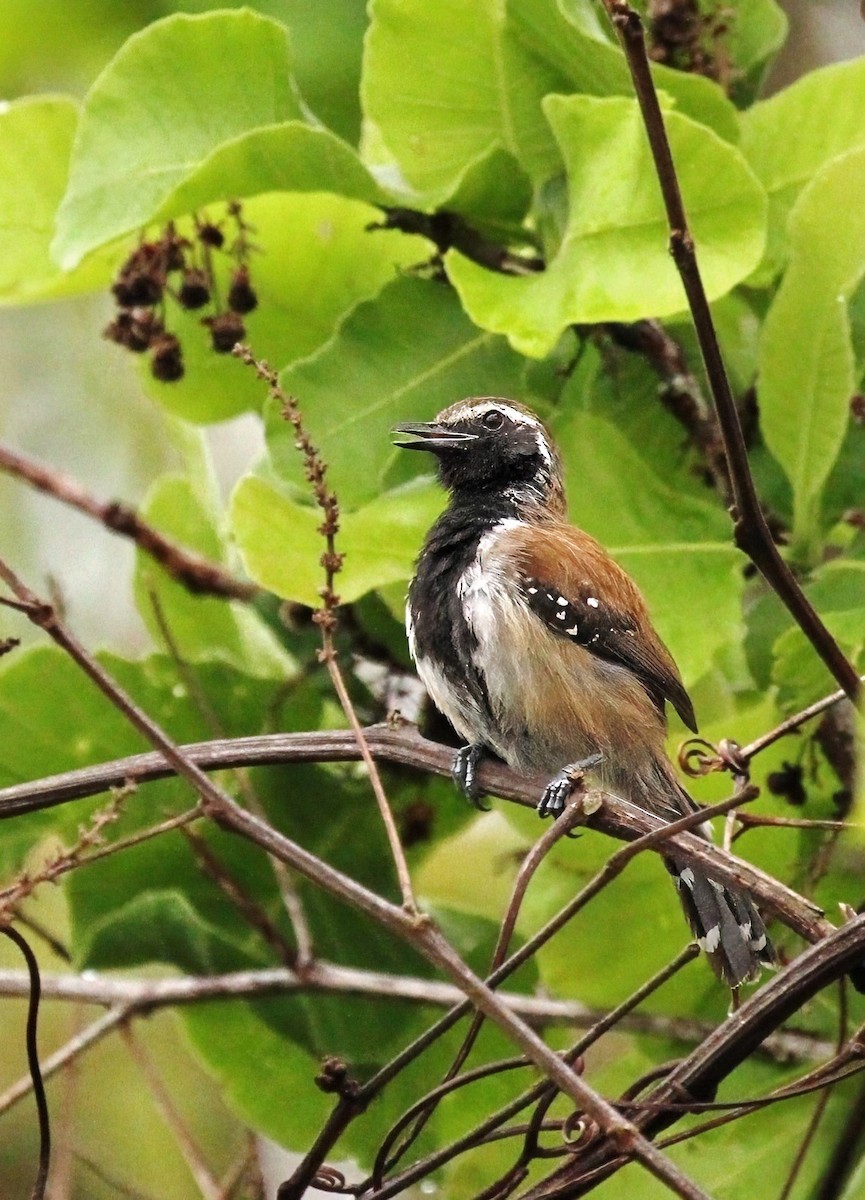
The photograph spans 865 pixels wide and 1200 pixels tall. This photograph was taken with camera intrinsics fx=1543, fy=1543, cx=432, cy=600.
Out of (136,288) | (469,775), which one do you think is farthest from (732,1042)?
(136,288)

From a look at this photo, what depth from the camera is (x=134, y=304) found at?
2.95 meters

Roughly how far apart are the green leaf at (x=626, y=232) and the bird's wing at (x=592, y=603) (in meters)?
0.45

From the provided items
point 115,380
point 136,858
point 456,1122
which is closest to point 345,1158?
point 456,1122

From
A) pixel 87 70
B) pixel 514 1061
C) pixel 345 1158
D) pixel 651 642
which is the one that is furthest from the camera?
pixel 87 70

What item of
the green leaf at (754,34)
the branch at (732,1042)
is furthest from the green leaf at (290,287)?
the branch at (732,1042)

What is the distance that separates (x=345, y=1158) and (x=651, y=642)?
120 centimetres

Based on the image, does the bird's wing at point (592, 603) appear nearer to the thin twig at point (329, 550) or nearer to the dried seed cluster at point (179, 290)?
the dried seed cluster at point (179, 290)

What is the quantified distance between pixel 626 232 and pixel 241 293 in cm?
79

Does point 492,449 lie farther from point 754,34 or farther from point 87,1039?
point 87,1039

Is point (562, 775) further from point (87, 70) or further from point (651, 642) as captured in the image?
point (87, 70)

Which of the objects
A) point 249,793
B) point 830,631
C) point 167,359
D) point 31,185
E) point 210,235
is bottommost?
point 249,793

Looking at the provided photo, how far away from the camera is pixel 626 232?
2.62 metres

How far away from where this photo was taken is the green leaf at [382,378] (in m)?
2.83

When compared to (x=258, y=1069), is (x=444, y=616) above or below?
above
